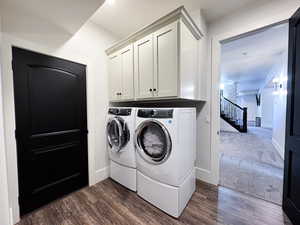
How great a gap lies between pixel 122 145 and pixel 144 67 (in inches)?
46.8

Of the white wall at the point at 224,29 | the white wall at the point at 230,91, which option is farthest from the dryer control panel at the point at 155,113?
the white wall at the point at 230,91

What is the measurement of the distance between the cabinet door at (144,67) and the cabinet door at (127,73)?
114 millimetres

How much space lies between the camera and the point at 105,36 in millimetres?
2330

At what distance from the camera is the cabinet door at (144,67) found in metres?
1.76

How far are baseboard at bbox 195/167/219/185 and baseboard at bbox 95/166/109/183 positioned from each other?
162 cm

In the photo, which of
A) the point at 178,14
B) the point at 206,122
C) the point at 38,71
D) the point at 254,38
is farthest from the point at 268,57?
the point at 38,71

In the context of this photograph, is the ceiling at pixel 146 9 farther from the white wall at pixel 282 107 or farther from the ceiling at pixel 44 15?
the white wall at pixel 282 107

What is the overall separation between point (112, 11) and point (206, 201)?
3016 mm

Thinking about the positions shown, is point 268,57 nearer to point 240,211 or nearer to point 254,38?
point 254,38

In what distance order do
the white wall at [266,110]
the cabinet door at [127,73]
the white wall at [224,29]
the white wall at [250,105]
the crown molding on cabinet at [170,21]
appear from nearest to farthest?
the crown molding on cabinet at [170,21]
the white wall at [224,29]
the cabinet door at [127,73]
the white wall at [266,110]
the white wall at [250,105]

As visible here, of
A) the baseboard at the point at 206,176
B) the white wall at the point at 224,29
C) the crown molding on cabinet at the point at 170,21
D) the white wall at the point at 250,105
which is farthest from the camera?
the white wall at the point at 250,105

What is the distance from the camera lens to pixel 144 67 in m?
1.84

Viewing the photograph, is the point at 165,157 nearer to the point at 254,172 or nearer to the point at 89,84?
the point at 89,84

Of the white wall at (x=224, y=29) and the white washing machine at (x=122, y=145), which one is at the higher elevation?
the white wall at (x=224, y=29)
